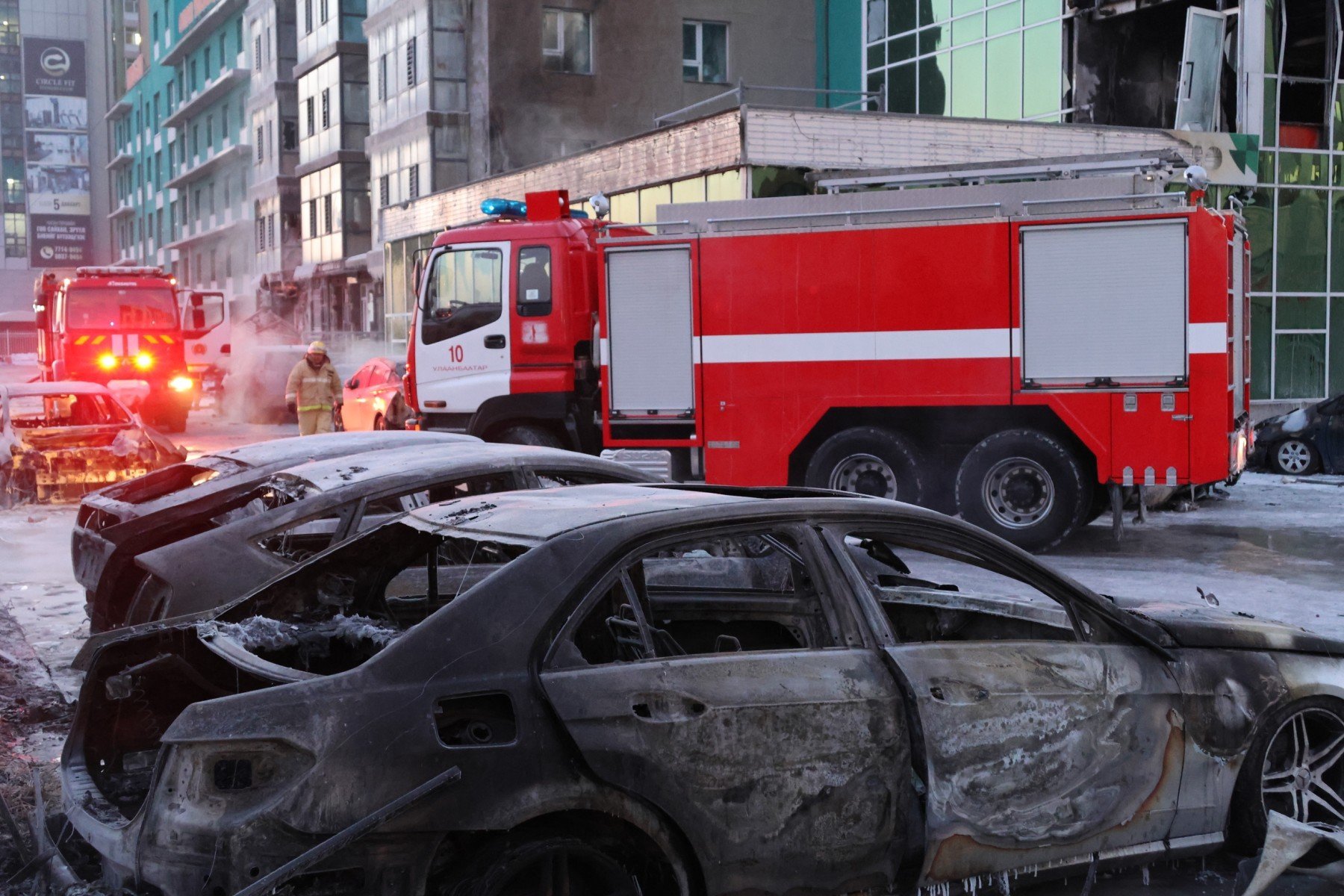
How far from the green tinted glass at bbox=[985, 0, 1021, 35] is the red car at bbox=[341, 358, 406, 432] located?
15.3 m

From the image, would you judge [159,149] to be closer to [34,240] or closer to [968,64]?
[34,240]

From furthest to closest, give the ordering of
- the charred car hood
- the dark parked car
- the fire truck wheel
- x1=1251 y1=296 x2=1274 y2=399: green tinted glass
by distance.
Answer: x1=1251 y1=296 x2=1274 y2=399: green tinted glass < the dark parked car < the fire truck wheel < the charred car hood

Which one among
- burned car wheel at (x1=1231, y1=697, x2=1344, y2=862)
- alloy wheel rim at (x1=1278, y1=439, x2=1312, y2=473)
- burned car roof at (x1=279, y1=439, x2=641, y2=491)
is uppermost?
burned car roof at (x1=279, y1=439, x2=641, y2=491)

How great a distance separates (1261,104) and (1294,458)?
8.60 meters

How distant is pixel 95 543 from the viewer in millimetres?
7070

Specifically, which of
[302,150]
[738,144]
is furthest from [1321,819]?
[302,150]

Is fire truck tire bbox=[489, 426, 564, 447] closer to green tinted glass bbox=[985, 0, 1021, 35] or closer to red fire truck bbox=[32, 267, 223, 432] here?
red fire truck bbox=[32, 267, 223, 432]

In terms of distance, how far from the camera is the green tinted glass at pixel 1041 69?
2706cm

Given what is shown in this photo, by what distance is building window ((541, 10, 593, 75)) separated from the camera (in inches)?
1431

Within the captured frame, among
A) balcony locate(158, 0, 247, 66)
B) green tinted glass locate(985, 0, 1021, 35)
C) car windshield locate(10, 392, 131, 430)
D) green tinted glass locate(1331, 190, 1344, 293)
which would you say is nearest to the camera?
car windshield locate(10, 392, 131, 430)

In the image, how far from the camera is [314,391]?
16.5 m

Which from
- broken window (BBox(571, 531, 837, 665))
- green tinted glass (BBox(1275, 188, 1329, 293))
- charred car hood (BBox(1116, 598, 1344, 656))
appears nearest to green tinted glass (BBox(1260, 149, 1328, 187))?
green tinted glass (BBox(1275, 188, 1329, 293))

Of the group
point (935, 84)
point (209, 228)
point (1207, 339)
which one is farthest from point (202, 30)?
point (1207, 339)

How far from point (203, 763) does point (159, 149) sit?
82219 mm
